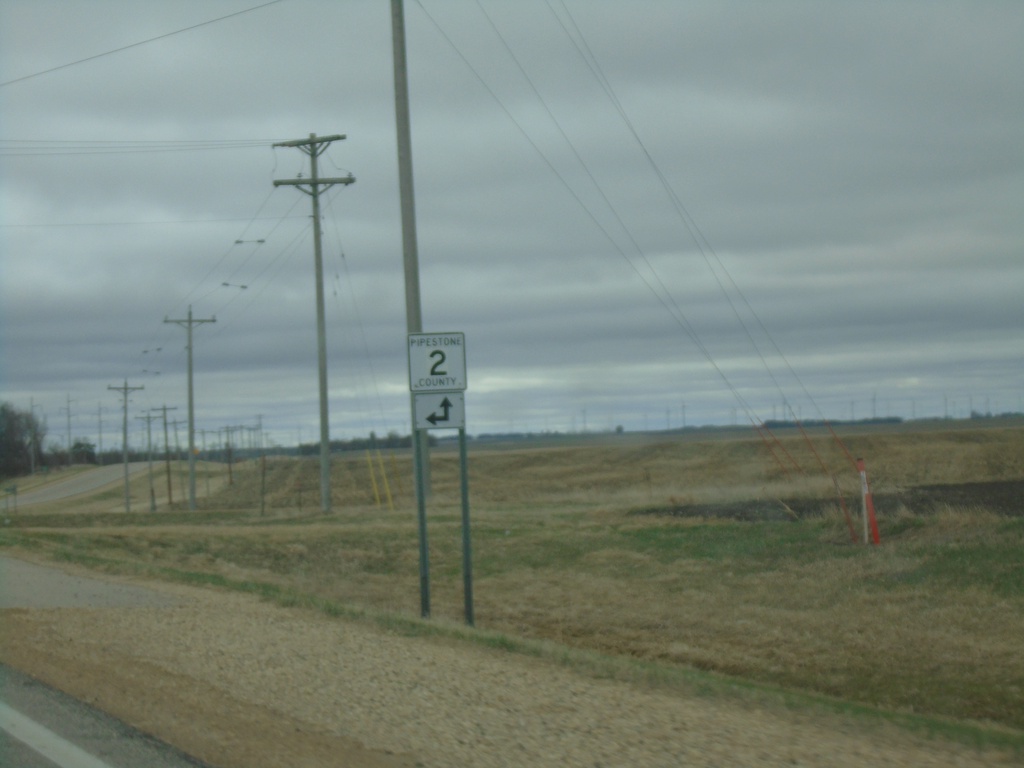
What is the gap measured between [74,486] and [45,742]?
110m

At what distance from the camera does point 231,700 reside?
30.4ft

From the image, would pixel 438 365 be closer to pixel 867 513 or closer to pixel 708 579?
pixel 708 579

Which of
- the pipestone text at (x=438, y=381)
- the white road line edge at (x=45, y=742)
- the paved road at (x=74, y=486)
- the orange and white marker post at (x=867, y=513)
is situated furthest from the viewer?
the paved road at (x=74, y=486)

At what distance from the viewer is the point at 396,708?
9.00 m

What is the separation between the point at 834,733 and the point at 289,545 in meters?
20.3

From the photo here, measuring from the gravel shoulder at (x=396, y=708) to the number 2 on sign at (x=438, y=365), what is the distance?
377 cm

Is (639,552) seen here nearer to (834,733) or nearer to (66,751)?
(834,733)

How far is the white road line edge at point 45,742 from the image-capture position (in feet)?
24.4

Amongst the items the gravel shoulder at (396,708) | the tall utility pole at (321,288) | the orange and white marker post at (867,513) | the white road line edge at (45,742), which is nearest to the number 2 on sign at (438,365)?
the gravel shoulder at (396,708)

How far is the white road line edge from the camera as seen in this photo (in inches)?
293

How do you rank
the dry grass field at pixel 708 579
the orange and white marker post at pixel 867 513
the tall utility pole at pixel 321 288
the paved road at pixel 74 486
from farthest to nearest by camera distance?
the paved road at pixel 74 486 < the tall utility pole at pixel 321 288 < the orange and white marker post at pixel 867 513 < the dry grass field at pixel 708 579

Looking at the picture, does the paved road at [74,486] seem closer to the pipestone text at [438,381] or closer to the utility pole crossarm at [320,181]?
the utility pole crossarm at [320,181]

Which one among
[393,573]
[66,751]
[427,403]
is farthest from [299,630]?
[393,573]

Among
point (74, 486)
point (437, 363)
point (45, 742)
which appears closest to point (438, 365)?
point (437, 363)
